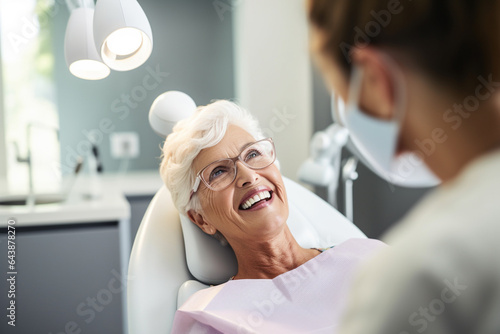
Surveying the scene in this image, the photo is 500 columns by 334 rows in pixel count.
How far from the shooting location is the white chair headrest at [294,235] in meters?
1.27

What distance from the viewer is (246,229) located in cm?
119

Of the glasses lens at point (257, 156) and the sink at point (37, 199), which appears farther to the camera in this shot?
the sink at point (37, 199)

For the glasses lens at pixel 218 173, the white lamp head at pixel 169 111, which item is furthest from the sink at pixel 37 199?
the glasses lens at pixel 218 173

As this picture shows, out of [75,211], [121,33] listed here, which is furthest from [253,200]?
[75,211]

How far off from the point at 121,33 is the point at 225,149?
391 mm

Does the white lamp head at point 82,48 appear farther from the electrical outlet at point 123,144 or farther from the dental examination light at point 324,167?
the electrical outlet at point 123,144

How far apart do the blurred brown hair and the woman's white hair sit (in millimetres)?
891

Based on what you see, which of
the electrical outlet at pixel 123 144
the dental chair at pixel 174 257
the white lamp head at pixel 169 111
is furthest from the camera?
the electrical outlet at pixel 123 144

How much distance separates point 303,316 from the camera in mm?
1045

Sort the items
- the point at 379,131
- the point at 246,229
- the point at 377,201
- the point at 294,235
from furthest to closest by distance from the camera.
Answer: the point at 377,201, the point at 294,235, the point at 246,229, the point at 379,131

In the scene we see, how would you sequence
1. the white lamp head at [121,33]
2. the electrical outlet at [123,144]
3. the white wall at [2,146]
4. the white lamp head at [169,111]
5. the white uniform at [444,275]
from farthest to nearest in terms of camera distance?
1. the electrical outlet at [123,144]
2. the white wall at [2,146]
3. the white lamp head at [169,111]
4. the white lamp head at [121,33]
5. the white uniform at [444,275]

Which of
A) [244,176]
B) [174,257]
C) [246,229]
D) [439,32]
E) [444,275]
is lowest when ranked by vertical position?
[174,257]

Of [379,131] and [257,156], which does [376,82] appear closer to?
[379,131]

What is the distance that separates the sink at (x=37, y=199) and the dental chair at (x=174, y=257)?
4.06 feet
